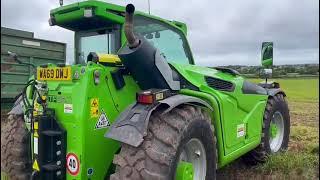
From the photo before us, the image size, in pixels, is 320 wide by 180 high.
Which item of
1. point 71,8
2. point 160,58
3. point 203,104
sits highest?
point 71,8

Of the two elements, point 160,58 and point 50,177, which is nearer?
point 50,177

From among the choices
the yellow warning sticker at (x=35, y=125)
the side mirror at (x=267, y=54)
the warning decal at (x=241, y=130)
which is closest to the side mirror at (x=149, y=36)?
the warning decal at (x=241, y=130)

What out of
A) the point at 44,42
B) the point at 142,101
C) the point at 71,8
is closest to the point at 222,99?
the point at 142,101

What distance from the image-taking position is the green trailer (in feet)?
36.0

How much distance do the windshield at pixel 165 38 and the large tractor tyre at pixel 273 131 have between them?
171 centimetres

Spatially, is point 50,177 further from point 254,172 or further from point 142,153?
point 254,172

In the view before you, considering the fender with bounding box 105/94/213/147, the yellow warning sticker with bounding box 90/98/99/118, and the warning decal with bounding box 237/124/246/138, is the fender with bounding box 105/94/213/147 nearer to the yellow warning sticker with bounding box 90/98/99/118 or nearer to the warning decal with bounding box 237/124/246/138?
the yellow warning sticker with bounding box 90/98/99/118

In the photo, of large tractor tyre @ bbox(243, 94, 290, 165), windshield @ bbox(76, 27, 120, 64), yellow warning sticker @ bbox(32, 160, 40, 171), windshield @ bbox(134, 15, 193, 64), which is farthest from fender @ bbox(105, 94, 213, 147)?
large tractor tyre @ bbox(243, 94, 290, 165)

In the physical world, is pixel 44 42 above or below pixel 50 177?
above

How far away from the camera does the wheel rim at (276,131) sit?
6.64m

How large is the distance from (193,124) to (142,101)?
1.89 feet

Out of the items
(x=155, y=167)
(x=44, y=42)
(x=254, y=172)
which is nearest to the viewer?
(x=155, y=167)

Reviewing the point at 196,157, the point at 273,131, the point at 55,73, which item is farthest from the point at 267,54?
the point at 55,73

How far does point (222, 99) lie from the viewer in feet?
15.4
